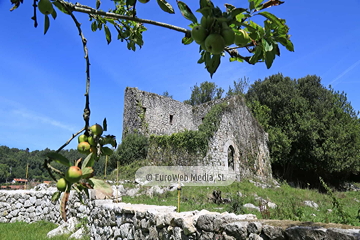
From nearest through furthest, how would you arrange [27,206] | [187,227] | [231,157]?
[187,227] → [27,206] → [231,157]

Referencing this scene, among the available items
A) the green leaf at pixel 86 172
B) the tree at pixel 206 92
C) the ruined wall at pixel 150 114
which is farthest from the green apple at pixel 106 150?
the tree at pixel 206 92

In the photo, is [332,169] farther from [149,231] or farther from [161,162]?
[149,231]

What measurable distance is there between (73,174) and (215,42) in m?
0.46

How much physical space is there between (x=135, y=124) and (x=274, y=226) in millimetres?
12469

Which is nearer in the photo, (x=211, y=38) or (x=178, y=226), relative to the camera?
(x=211, y=38)

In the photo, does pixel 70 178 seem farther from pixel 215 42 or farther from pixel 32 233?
pixel 32 233

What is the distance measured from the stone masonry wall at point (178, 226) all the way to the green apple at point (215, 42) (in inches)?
65.9

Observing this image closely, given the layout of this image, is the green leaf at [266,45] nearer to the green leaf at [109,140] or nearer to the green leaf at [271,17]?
the green leaf at [271,17]

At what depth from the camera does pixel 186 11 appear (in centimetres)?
67

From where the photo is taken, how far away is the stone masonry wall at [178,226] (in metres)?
1.91

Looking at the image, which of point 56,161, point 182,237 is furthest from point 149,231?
point 56,161

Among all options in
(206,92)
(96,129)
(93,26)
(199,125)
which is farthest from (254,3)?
(206,92)

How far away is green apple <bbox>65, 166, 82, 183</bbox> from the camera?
0.63m

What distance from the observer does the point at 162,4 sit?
0.72m
